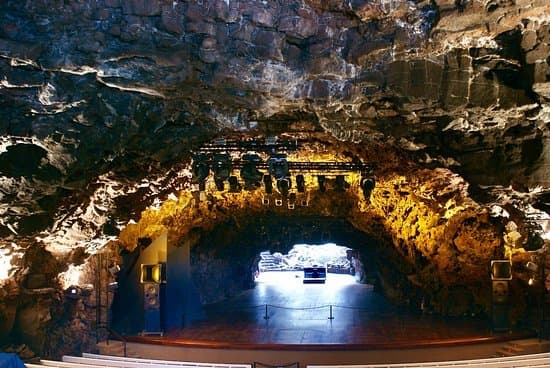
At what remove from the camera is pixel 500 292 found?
1373cm

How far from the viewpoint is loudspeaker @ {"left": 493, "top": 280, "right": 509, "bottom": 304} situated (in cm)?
1370

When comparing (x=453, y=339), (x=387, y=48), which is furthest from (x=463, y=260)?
(x=387, y=48)

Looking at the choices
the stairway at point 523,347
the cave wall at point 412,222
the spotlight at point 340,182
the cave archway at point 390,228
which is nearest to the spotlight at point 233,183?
the spotlight at point 340,182

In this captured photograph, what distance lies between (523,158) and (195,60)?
15.5ft

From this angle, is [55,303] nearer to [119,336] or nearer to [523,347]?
[119,336]

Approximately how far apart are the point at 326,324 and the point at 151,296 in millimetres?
4750

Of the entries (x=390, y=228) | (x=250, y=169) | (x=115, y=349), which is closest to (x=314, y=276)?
(x=390, y=228)

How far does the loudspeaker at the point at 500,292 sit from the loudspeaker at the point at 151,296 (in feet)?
27.2

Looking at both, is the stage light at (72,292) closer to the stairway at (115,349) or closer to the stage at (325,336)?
the stairway at (115,349)

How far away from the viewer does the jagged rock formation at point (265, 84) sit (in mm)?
6734

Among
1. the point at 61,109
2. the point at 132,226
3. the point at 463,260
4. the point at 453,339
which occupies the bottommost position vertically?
the point at 453,339

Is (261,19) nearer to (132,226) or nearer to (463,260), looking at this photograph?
(132,226)

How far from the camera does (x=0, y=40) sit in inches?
269

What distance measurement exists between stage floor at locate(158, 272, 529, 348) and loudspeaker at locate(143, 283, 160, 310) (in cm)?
86
